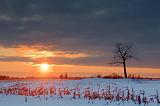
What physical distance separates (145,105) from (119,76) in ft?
119

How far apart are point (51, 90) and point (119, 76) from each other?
105ft

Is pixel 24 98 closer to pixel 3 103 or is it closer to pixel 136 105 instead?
pixel 3 103

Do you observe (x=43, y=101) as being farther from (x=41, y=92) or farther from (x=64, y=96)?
(x=41, y=92)

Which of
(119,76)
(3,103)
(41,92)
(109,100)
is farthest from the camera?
(119,76)

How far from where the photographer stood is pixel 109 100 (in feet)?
72.1

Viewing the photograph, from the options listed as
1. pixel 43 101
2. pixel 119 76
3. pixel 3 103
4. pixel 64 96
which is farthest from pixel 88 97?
pixel 119 76

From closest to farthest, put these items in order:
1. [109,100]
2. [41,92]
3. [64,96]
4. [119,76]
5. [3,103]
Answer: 1. [3,103]
2. [109,100]
3. [64,96]
4. [41,92]
5. [119,76]

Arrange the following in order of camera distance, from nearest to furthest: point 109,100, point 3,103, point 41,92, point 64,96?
point 3,103 → point 109,100 → point 64,96 → point 41,92

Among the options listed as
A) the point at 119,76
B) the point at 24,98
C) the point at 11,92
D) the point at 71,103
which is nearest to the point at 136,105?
the point at 71,103

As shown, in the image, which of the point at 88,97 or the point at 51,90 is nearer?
the point at 88,97

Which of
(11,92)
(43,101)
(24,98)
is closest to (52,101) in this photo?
(43,101)

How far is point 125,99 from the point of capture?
22.1 meters

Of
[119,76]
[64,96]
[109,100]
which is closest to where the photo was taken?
[109,100]

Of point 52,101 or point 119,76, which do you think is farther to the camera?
point 119,76
